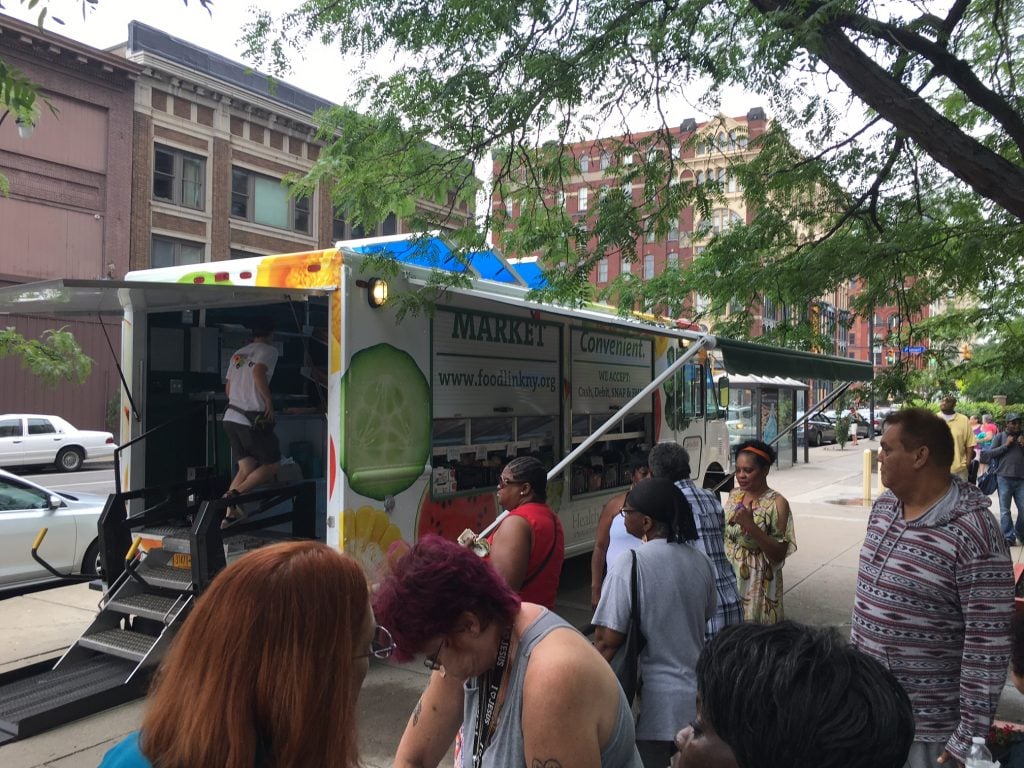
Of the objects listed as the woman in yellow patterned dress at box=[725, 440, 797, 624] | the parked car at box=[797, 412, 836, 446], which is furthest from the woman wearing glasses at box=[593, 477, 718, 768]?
the parked car at box=[797, 412, 836, 446]

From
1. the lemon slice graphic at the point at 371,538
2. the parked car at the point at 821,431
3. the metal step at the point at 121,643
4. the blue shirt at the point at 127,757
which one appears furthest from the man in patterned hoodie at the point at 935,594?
the parked car at the point at 821,431

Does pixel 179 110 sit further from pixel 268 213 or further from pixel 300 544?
pixel 300 544

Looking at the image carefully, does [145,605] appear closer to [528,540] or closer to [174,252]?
[528,540]

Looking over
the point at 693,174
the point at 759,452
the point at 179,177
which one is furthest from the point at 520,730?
the point at 179,177

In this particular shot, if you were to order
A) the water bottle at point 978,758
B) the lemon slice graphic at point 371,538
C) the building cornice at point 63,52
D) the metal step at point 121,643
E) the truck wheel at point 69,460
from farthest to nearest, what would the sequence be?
the building cornice at point 63,52, the truck wheel at point 69,460, the lemon slice graphic at point 371,538, the metal step at point 121,643, the water bottle at point 978,758

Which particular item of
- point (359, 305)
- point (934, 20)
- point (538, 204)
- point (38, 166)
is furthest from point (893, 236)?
point (38, 166)

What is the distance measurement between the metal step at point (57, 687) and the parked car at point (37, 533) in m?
2.82

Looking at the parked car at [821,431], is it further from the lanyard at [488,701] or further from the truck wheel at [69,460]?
the lanyard at [488,701]

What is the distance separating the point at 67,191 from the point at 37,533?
19.9m

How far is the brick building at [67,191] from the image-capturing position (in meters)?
22.8

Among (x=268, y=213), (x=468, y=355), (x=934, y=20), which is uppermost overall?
(x=268, y=213)

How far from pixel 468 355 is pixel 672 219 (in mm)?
1998

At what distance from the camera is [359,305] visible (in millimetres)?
5441

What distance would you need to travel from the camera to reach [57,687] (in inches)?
197
